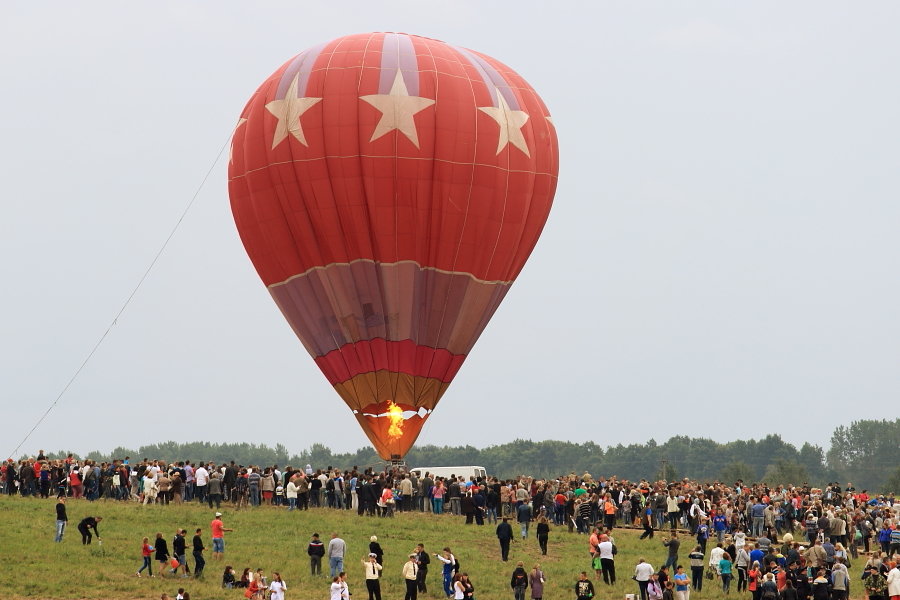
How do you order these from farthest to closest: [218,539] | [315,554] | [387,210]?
1. [387,210]
2. [218,539]
3. [315,554]

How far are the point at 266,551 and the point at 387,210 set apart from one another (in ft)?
44.5

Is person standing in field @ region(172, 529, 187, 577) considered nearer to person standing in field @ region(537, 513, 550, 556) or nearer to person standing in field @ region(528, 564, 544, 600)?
person standing in field @ region(528, 564, 544, 600)

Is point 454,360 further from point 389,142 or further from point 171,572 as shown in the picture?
point 171,572

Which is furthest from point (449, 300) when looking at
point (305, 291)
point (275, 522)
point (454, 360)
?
point (275, 522)

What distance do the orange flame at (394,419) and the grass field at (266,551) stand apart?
5.09m

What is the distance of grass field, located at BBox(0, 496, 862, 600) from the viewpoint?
86.1 feet

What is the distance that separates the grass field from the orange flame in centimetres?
509

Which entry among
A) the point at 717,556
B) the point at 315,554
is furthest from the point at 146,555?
the point at 717,556

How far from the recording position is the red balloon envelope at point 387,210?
39625mm

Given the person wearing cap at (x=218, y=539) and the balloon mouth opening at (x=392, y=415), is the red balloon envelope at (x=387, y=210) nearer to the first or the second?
the balloon mouth opening at (x=392, y=415)

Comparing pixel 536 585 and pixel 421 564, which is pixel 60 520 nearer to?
pixel 421 564

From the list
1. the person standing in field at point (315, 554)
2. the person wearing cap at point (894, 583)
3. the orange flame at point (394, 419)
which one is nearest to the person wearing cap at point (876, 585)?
the person wearing cap at point (894, 583)

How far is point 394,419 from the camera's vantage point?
39938 mm

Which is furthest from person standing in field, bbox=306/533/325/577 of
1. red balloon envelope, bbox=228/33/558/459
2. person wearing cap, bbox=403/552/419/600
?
red balloon envelope, bbox=228/33/558/459
